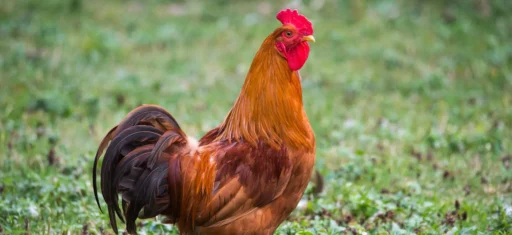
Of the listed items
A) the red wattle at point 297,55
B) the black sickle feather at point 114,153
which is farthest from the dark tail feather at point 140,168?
the red wattle at point 297,55

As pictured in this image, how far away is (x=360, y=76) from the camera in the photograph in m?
8.75

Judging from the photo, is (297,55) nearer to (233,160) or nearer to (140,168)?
(233,160)

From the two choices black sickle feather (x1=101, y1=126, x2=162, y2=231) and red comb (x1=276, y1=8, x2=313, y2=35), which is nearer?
black sickle feather (x1=101, y1=126, x2=162, y2=231)

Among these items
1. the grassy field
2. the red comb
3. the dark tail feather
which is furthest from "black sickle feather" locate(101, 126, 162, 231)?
the red comb

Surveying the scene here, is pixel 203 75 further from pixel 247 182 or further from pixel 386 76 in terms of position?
pixel 247 182

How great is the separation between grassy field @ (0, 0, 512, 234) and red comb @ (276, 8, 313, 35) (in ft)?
4.80

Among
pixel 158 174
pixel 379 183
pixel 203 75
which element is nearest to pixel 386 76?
pixel 203 75

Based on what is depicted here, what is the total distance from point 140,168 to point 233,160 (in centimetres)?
57

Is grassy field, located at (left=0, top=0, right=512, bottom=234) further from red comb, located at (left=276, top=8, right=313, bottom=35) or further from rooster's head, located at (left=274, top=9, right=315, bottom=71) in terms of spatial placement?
red comb, located at (left=276, top=8, right=313, bottom=35)

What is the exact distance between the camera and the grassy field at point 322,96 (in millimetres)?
4984

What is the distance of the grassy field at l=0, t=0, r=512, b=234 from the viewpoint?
498 cm

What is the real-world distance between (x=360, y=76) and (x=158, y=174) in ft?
17.9

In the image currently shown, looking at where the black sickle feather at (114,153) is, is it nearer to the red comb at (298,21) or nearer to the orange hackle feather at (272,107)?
the orange hackle feather at (272,107)

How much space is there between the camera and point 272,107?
13.1 feet
